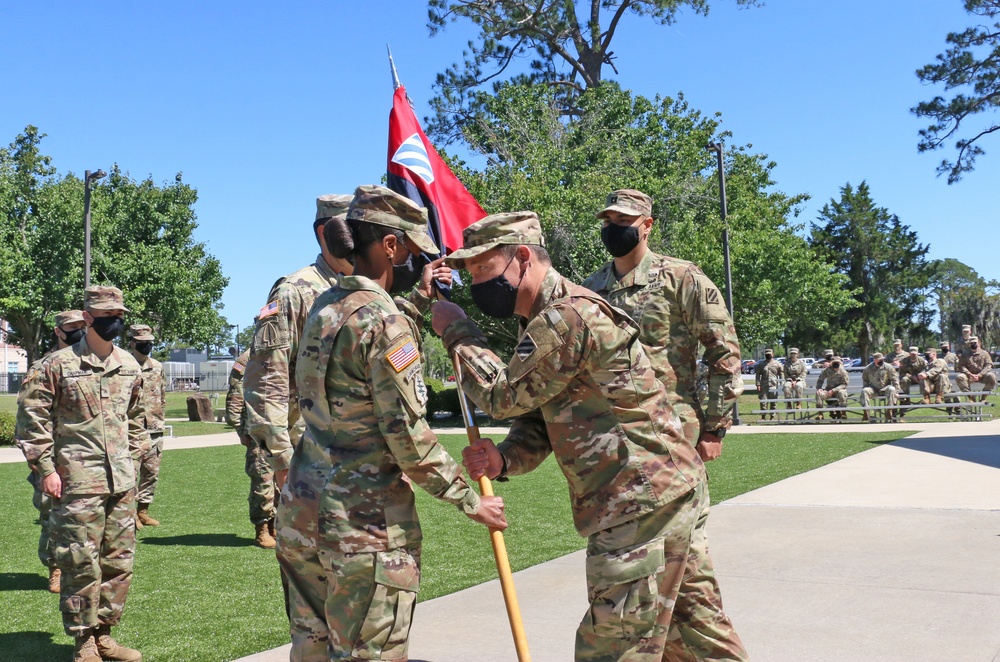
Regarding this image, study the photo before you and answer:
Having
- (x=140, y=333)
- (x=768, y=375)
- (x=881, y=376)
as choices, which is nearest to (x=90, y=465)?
(x=140, y=333)

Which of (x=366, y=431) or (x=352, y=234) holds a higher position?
(x=352, y=234)

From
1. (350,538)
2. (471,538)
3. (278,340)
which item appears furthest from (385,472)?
(471,538)

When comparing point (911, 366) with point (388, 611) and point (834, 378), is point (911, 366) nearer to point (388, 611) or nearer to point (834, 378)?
point (834, 378)

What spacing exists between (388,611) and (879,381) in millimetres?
23488

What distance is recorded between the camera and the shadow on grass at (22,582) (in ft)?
23.6

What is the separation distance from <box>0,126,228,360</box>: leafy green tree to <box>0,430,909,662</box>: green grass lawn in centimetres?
2172

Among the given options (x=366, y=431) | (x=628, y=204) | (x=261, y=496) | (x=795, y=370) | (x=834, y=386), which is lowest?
(x=261, y=496)

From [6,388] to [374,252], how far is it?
82.8 metres

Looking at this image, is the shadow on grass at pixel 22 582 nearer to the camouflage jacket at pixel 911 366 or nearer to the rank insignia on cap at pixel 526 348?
the rank insignia on cap at pixel 526 348

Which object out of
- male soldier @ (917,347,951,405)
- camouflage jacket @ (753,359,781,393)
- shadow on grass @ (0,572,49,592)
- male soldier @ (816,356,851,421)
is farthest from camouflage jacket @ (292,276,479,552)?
male soldier @ (917,347,951,405)

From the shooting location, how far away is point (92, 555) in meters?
5.20

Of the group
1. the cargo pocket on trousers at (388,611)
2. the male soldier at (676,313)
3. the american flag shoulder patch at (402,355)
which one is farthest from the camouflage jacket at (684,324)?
the cargo pocket on trousers at (388,611)

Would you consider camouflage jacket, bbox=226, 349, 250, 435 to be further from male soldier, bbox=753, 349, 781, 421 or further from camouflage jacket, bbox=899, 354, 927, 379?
camouflage jacket, bbox=899, 354, 927, 379

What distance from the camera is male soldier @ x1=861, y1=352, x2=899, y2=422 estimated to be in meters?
23.1
